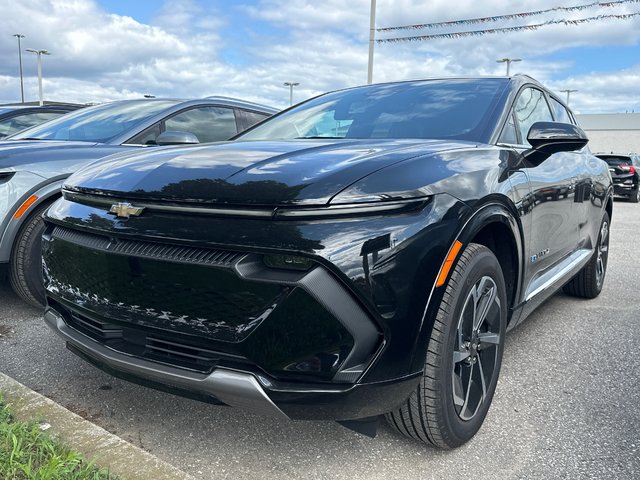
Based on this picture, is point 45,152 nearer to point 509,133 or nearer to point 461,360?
point 509,133

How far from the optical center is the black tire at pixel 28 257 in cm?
347

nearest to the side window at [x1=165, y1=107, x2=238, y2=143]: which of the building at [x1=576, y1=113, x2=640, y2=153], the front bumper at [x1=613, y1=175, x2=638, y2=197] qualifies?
the front bumper at [x1=613, y1=175, x2=638, y2=197]

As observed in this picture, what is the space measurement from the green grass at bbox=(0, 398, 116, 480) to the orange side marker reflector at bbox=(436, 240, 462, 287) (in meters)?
1.22

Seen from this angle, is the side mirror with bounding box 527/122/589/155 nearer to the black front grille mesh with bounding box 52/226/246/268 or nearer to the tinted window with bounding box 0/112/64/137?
the black front grille mesh with bounding box 52/226/246/268

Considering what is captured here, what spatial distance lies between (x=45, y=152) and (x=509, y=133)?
2.88m

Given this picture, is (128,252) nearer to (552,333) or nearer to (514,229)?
(514,229)

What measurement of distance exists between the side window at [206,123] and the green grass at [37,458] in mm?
3085

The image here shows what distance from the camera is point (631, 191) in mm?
16875

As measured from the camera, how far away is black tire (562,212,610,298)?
4363 millimetres

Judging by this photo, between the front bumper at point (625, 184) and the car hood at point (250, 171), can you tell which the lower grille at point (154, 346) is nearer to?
the car hood at point (250, 171)

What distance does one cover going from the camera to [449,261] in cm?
187

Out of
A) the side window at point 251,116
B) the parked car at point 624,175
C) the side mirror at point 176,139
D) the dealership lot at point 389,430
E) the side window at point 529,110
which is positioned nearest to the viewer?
the dealership lot at point 389,430

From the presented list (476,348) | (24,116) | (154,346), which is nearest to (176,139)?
(154,346)

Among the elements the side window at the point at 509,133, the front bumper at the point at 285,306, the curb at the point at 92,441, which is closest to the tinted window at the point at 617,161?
the side window at the point at 509,133
